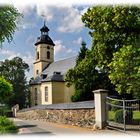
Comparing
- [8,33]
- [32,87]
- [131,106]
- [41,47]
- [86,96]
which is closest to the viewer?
[8,33]

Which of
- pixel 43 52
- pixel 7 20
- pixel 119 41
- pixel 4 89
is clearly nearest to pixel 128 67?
pixel 119 41

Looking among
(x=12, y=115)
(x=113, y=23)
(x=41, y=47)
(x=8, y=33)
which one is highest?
(x=41, y=47)

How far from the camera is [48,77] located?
160ft

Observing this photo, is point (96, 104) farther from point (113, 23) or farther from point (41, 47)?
point (41, 47)

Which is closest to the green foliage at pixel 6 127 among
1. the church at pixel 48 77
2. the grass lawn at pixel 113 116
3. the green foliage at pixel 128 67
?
the grass lawn at pixel 113 116

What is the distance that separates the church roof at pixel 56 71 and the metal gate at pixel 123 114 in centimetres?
3156

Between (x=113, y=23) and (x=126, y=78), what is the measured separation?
2744mm

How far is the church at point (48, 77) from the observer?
4669cm

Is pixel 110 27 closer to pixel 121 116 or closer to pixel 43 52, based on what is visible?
pixel 121 116

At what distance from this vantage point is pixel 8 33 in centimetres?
780

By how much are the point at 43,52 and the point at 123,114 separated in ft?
139

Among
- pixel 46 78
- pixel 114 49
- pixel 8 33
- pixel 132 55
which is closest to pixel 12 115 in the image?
pixel 46 78

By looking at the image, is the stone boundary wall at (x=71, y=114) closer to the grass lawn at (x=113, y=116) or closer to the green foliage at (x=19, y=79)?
the grass lawn at (x=113, y=116)

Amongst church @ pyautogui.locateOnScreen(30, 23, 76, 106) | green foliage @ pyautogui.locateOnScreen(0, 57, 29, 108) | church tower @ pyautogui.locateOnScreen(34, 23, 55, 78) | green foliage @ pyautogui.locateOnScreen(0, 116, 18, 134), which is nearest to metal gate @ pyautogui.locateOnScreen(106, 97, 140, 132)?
green foliage @ pyautogui.locateOnScreen(0, 116, 18, 134)
